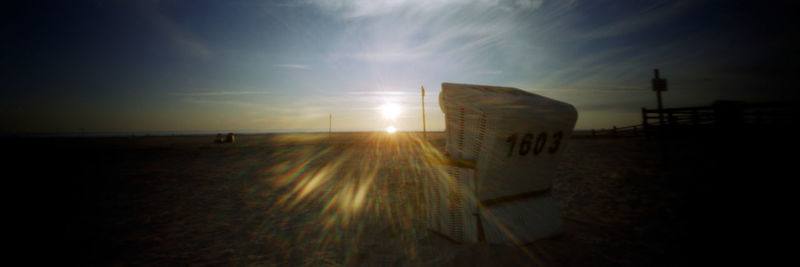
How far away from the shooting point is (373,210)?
5.18 metres

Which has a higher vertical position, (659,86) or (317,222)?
(659,86)

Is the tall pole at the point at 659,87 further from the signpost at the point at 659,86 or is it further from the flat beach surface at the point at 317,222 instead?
the flat beach surface at the point at 317,222

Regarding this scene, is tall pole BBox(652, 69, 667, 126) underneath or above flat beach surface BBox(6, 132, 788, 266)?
above

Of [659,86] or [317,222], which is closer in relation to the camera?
[317,222]

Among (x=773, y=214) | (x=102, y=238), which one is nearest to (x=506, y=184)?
(x=773, y=214)

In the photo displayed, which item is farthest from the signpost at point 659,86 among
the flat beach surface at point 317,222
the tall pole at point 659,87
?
the flat beach surface at point 317,222

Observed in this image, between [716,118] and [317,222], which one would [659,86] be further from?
[317,222]

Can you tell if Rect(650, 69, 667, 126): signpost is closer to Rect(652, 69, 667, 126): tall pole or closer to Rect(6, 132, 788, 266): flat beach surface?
Rect(652, 69, 667, 126): tall pole

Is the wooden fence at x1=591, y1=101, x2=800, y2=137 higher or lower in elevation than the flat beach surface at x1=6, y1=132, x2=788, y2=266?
higher

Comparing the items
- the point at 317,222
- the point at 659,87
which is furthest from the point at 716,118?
the point at 317,222

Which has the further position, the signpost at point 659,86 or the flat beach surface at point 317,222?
the signpost at point 659,86

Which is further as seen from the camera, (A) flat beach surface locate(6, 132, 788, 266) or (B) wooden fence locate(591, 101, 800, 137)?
(B) wooden fence locate(591, 101, 800, 137)

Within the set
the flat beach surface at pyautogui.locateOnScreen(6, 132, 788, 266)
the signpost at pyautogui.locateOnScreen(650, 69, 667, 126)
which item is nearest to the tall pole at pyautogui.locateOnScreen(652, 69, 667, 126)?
the signpost at pyautogui.locateOnScreen(650, 69, 667, 126)

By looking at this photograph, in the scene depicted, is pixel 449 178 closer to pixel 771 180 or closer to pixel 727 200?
pixel 727 200
